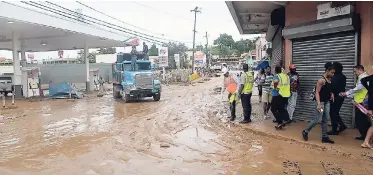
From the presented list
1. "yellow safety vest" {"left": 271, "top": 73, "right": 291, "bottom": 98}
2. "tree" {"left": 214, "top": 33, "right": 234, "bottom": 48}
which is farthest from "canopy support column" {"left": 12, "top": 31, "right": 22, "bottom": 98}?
"tree" {"left": 214, "top": 33, "right": 234, "bottom": 48}

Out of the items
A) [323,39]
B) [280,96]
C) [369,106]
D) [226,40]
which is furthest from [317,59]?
[226,40]

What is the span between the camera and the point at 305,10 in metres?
8.88

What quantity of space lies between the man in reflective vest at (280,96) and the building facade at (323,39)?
1100 millimetres

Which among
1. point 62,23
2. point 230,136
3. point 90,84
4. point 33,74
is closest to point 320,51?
point 230,136

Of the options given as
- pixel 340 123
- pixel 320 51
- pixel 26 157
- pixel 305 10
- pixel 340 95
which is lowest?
pixel 26 157

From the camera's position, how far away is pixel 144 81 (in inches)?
683

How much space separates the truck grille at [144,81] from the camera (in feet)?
56.5

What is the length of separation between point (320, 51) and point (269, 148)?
3555mm

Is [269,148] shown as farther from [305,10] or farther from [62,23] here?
[62,23]

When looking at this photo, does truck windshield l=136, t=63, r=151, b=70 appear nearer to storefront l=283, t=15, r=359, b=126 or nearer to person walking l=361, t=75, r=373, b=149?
storefront l=283, t=15, r=359, b=126

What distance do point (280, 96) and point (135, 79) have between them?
34.0 ft

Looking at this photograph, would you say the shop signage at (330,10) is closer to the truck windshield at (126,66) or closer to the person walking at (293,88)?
the person walking at (293,88)

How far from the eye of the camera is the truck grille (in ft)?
56.5

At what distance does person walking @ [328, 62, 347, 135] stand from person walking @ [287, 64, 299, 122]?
4.27 feet
